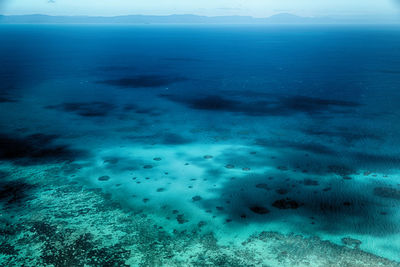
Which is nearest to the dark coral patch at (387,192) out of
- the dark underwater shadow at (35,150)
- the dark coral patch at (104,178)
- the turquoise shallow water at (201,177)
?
the turquoise shallow water at (201,177)

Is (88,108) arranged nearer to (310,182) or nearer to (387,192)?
(310,182)

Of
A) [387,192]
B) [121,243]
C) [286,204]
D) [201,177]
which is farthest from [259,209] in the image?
[387,192]

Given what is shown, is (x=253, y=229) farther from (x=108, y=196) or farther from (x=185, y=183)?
(x=108, y=196)

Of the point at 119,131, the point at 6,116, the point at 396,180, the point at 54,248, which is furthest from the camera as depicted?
the point at 6,116

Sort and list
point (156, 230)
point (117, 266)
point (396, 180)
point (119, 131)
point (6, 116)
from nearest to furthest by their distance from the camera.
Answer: point (117, 266)
point (156, 230)
point (396, 180)
point (119, 131)
point (6, 116)

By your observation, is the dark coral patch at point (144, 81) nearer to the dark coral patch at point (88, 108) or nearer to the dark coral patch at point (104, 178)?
the dark coral patch at point (88, 108)

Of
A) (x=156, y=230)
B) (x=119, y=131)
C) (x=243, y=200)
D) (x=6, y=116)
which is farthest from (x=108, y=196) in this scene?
(x=6, y=116)

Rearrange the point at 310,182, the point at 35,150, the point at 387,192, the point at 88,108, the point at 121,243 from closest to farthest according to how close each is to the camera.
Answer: the point at 121,243 < the point at 387,192 < the point at 310,182 < the point at 35,150 < the point at 88,108
